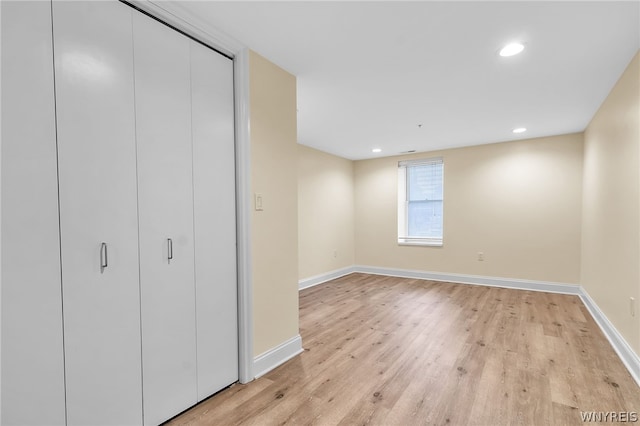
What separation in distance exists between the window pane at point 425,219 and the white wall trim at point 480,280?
0.73m

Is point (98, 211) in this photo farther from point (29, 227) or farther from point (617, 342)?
point (617, 342)

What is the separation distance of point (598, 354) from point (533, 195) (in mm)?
2810

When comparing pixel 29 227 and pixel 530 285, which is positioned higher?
pixel 29 227

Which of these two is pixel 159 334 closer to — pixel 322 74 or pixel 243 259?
pixel 243 259

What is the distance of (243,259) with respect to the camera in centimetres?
222

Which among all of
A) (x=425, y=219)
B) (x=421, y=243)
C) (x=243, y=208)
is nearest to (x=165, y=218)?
(x=243, y=208)

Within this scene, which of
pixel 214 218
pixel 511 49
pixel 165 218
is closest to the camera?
pixel 165 218

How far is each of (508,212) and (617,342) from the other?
263 cm

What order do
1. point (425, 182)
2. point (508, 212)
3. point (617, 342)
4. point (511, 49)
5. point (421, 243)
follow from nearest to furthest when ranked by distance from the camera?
point (511, 49), point (617, 342), point (508, 212), point (421, 243), point (425, 182)

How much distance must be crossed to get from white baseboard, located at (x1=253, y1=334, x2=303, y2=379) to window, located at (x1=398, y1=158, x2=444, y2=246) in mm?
3793

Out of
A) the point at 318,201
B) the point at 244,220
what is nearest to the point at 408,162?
the point at 318,201

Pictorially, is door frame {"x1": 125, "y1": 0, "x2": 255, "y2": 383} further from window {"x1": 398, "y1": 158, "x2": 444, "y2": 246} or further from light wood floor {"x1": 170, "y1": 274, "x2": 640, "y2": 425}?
window {"x1": 398, "y1": 158, "x2": 444, "y2": 246}

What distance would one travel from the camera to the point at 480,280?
5.23 metres

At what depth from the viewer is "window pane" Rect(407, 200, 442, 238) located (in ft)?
18.8
